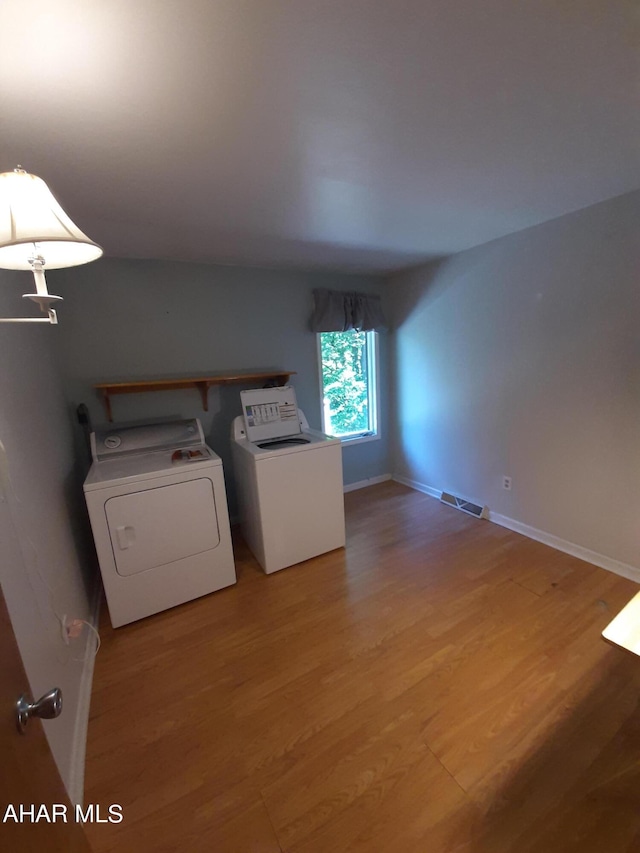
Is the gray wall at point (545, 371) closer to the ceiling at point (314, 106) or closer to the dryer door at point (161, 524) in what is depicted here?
the ceiling at point (314, 106)

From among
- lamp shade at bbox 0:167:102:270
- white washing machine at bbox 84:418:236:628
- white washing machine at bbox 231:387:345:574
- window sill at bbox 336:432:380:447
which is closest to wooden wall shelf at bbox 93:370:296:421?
white washing machine at bbox 231:387:345:574

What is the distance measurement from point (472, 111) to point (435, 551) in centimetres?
245

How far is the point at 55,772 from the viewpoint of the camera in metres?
0.75

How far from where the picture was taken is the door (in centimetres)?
54

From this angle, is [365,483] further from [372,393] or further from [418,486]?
[372,393]

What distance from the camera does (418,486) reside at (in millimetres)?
3627

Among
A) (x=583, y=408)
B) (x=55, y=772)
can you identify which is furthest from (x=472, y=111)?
(x=55, y=772)

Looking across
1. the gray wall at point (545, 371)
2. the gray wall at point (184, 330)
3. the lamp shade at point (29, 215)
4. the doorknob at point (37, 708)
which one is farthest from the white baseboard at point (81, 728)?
the gray wall at point (545, 371)

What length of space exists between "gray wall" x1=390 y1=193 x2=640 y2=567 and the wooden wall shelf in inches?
57.8

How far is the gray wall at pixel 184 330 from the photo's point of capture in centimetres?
238

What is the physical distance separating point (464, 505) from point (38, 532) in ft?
9.86

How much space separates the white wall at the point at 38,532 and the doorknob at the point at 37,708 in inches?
16.4

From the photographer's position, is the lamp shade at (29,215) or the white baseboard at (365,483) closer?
the lamp shade at (29,215)

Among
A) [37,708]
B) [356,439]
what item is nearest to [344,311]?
[356,439]
